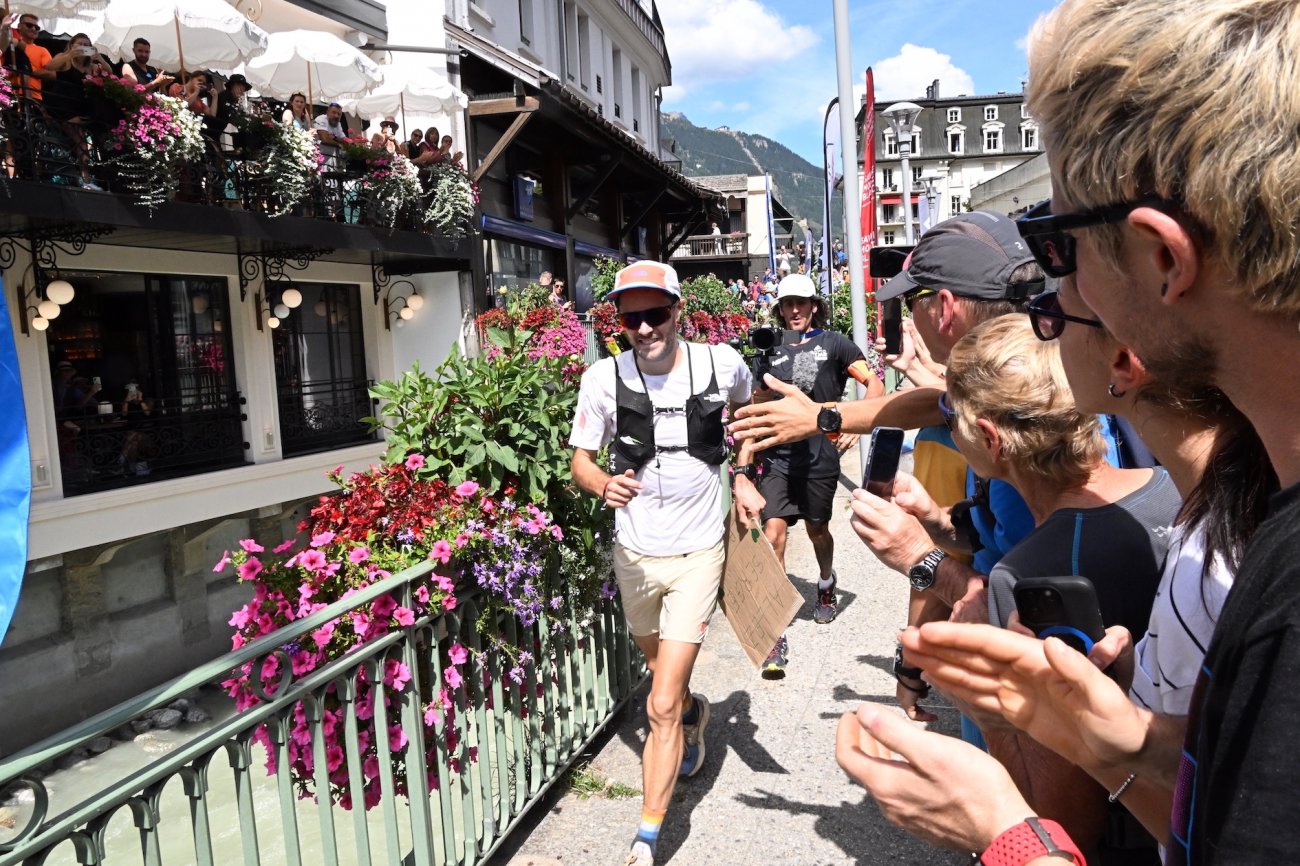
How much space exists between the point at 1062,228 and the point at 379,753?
7.49ft

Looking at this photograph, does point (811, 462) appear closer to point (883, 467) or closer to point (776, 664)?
point (776, 664)

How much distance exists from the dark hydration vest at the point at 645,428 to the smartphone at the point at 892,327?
75 centimetres

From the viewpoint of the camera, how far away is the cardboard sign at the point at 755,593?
333 centimetres

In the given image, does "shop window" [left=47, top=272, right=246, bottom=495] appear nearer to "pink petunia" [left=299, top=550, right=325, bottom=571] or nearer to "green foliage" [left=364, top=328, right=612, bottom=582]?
"green foliage" [left=364, top=328, right=612, bottom=582]

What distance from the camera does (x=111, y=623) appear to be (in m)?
7.73

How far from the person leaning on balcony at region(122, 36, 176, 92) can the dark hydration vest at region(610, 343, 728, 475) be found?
231 inches

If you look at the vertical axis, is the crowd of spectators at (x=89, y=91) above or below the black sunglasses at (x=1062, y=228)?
above

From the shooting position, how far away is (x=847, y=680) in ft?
15.3

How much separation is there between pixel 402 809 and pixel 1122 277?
13.5 ft

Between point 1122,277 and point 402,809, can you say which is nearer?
point 1122,277

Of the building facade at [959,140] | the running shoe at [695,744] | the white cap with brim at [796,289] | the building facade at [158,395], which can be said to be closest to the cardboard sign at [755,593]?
the running shoe at [695,744]

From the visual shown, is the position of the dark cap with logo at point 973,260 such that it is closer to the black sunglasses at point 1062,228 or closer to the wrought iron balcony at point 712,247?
the black sunglasses at point 1062,228

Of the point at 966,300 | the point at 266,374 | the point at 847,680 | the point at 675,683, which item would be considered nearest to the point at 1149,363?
the point at 966,300

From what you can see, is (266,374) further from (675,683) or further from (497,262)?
(675,683)
